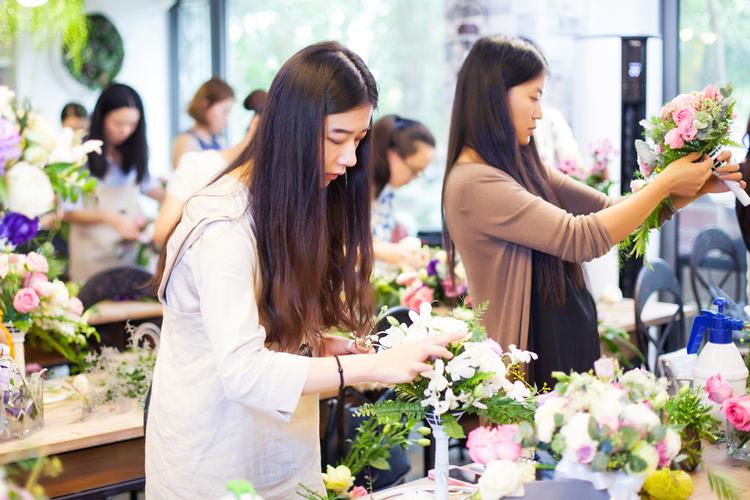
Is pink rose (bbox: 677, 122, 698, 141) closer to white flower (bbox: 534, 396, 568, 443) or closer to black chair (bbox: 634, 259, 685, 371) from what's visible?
white flower (bbox: 534, 396, 568, 443)

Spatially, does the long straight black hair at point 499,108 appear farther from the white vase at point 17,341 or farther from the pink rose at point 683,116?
the white vase at point 17,341

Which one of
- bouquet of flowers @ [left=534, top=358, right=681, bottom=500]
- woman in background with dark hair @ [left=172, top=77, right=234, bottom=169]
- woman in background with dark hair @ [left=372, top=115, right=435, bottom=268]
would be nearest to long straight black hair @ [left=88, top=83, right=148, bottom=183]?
woman in background with dark hair @ [left=172, top=77, right=234, bottom=169]

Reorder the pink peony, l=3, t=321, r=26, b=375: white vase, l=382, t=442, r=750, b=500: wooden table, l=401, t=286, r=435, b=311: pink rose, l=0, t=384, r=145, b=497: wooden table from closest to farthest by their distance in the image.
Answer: the pink peony, l=382, t=442, r=750, b=500: wooden table, l=0, t=384, r=145, b=497: wooden table, l=3, t=321, r=26, b=375: white vase, l=401, t=286, r=435, b=311: pink rose

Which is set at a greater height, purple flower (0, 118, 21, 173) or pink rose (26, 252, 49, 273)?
purple flower (0, 118, 21, 173)

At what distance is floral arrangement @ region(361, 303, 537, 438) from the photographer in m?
1.61

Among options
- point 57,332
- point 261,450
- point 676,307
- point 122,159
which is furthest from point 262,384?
point 122,159

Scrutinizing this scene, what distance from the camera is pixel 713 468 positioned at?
6.43 ft

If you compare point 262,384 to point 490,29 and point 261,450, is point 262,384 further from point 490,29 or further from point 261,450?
point 490,29

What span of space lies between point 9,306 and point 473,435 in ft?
5.22

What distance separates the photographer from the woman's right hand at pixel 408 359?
1605mm

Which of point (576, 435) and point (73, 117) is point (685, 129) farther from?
point (73, 117)

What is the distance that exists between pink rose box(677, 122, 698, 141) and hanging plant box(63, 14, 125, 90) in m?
6.02

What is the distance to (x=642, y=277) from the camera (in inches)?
147

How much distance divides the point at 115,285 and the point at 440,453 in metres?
2.78
